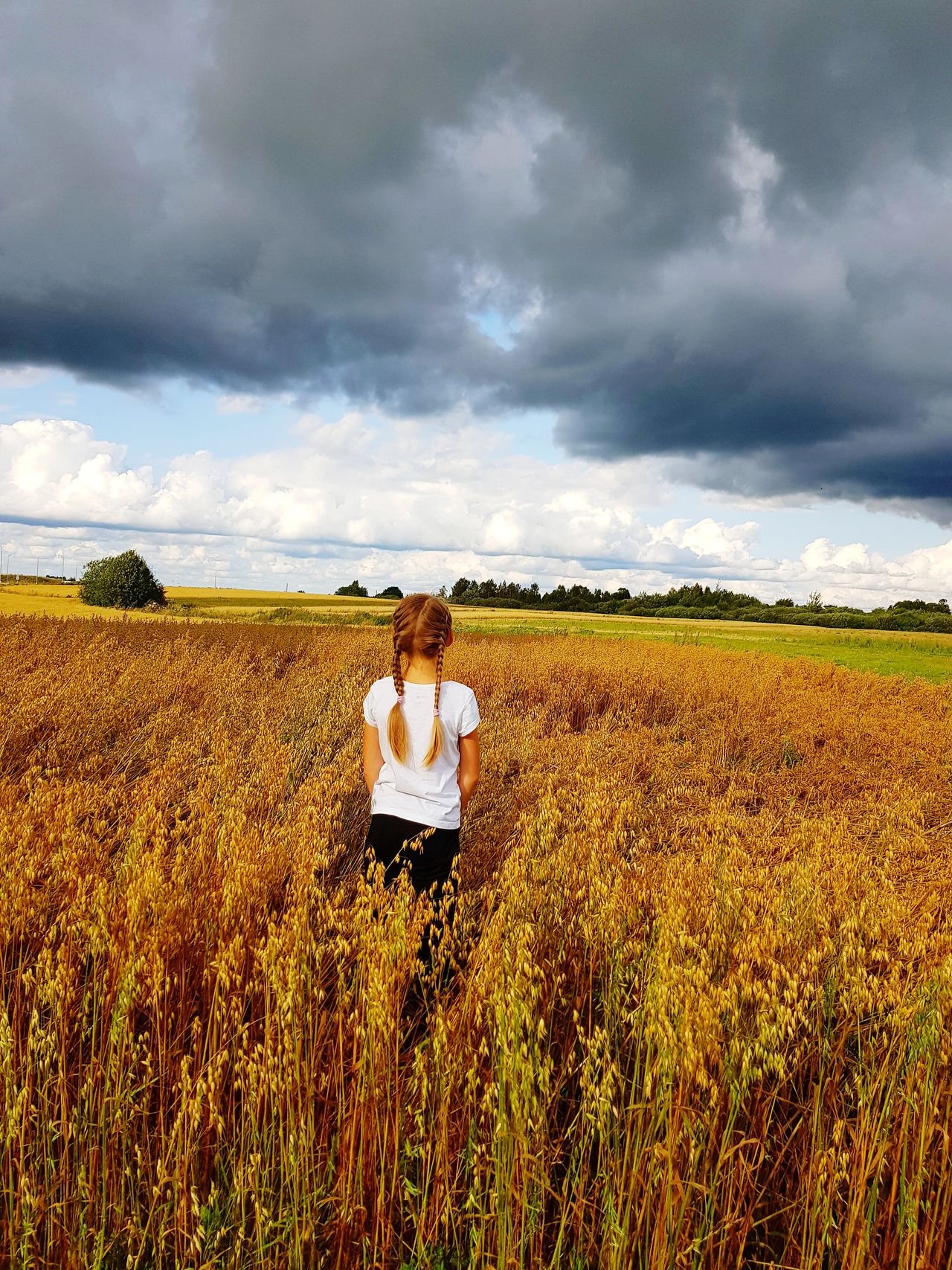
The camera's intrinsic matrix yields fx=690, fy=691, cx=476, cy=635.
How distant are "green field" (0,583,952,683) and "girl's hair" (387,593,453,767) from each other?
15.8 m

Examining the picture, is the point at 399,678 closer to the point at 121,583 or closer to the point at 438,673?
the point at 438,673

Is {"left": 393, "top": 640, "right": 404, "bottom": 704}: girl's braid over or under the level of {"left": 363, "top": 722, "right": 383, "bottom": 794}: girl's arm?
over

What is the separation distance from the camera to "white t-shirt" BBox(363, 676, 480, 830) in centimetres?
341

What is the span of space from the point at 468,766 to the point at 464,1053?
1.71 meters

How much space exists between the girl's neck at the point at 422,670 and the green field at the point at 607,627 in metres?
15.8

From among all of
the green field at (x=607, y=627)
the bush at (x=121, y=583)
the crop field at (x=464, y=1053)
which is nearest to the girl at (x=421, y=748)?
the crop field at (x=464, y=1053)

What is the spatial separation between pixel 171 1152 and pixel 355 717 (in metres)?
5.65

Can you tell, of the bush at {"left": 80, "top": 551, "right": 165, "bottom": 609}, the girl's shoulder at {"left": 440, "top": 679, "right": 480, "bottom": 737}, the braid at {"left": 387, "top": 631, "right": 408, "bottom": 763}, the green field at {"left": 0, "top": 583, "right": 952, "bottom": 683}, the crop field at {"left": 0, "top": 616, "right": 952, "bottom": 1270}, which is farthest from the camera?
the bush at {"left": 80, "top": 551, "right": 165, "bottom": 609}

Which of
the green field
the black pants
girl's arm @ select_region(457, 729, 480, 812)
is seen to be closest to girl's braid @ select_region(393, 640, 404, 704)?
girl's arm @ select_region(457, 729, 480, 812)

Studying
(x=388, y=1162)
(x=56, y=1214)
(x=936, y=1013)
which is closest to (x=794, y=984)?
(x=936, y=1013)

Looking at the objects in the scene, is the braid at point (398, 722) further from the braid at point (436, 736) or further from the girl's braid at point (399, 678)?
the braid at point (436, 736)

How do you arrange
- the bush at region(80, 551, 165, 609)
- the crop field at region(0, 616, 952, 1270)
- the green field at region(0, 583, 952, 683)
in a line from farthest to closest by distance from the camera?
the bush at region(80, 551, 165, 609), the green field at region(0, 583, 952, 683), the crop field at region(0, 616, 952, 1270)

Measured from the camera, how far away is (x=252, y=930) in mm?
2508

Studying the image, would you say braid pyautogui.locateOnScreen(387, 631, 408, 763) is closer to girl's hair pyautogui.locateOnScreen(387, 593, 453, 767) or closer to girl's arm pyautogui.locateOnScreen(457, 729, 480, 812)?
girl's hair pyautogui.locateOnScreen(387, 593, 453, 767)
